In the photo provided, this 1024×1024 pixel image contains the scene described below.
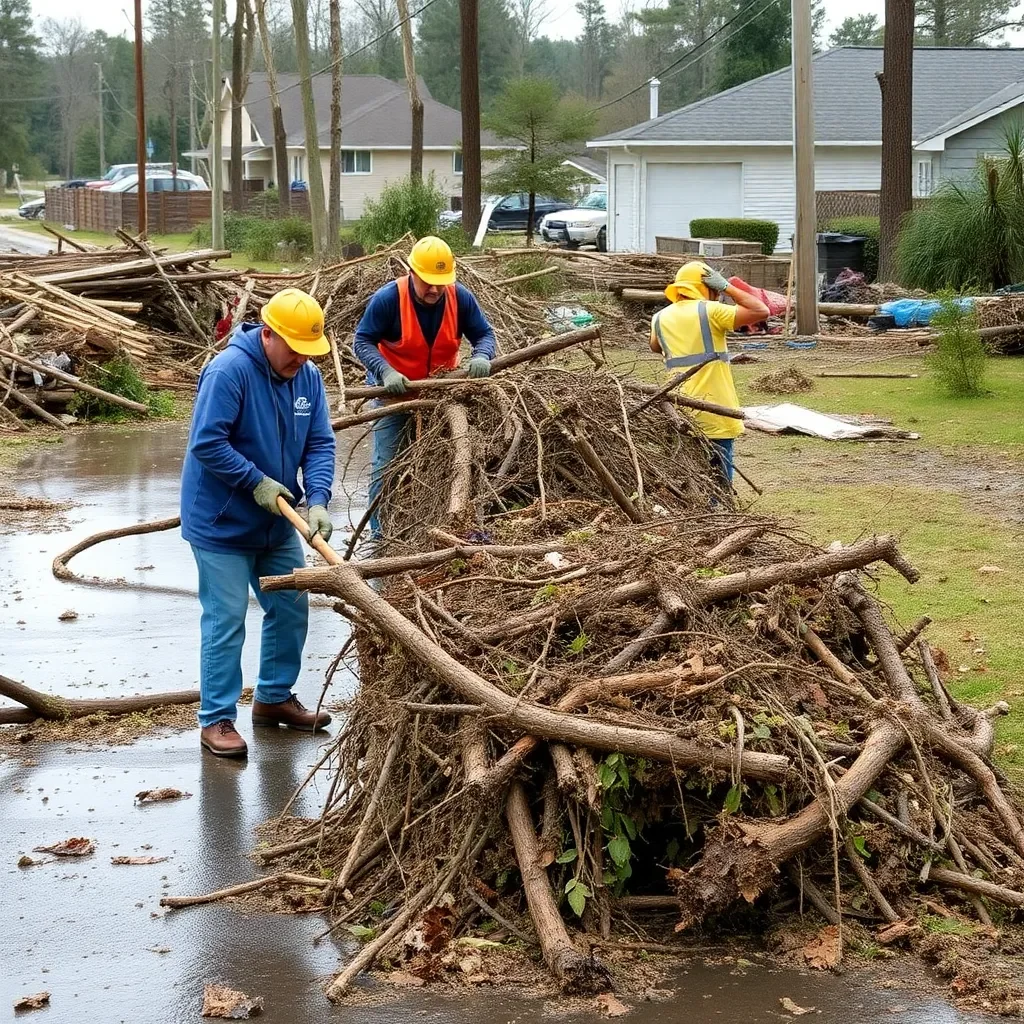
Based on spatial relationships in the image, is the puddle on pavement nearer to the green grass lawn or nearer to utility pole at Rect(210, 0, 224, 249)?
the green grass lawn

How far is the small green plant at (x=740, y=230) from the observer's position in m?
34.4

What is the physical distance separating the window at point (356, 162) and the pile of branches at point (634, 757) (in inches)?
2492

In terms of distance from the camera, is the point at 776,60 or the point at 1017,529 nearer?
the point at 1017,529

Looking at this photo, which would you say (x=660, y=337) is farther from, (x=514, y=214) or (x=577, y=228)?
(x=514, y=214)

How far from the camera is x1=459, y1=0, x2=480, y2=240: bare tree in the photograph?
102ft

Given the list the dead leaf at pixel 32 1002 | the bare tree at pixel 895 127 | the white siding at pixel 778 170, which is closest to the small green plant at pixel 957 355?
the bare tree at pixel 895 127

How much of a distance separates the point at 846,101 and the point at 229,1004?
39047 mm

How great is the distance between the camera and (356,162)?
2628 inches

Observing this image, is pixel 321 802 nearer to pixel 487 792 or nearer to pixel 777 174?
pixel 487 792

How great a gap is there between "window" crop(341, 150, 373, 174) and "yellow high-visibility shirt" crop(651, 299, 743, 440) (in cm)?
5980

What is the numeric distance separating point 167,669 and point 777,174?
112ft

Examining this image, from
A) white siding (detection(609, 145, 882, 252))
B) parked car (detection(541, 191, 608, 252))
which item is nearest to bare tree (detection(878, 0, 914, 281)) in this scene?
white siding (detection(609, 145, 882, 252))

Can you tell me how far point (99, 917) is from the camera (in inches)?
184

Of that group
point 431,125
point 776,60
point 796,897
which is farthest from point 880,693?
point 431,125
